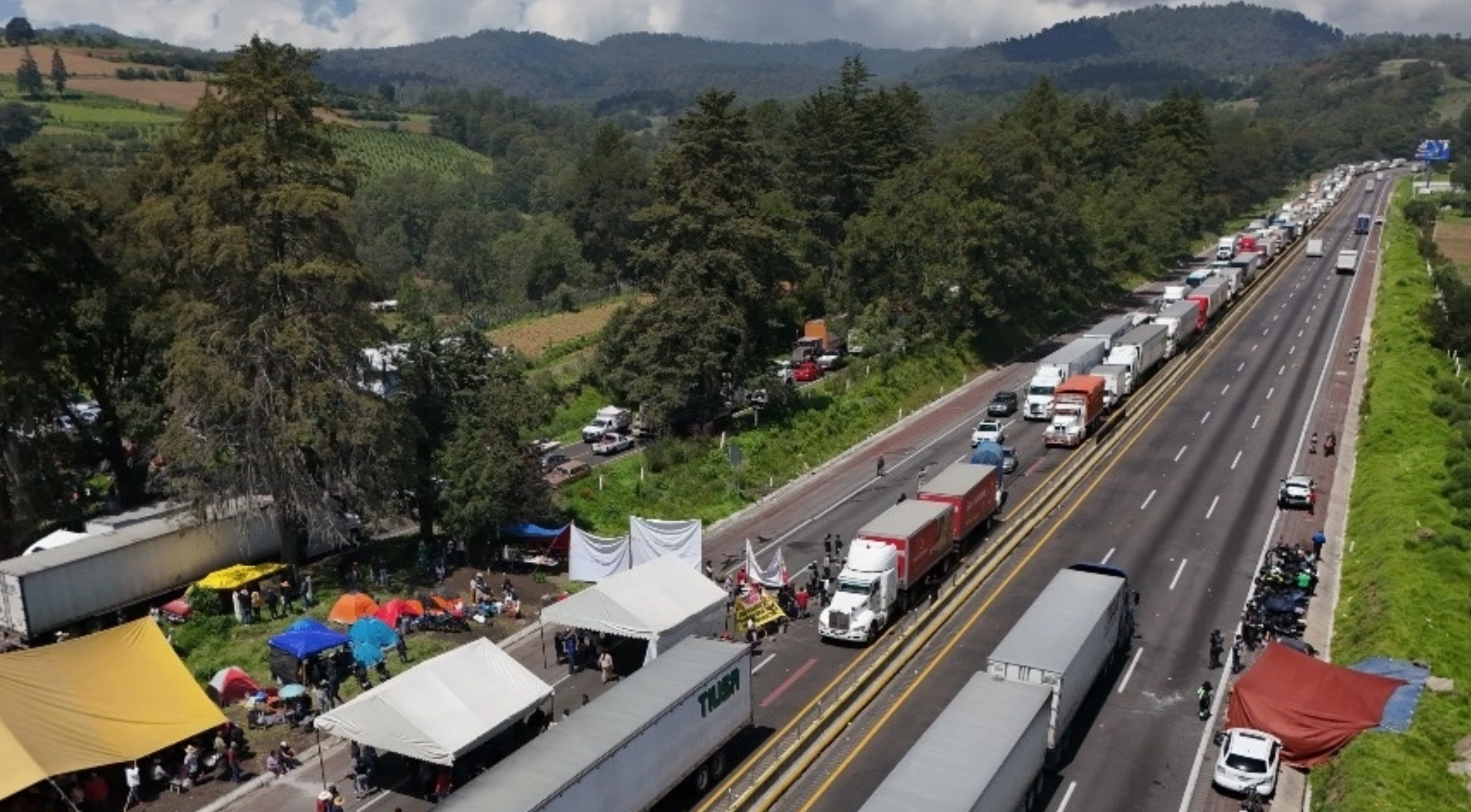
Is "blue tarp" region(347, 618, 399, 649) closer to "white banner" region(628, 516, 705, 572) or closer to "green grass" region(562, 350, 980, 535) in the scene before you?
"white banner" region(628, 516, 705, 572)

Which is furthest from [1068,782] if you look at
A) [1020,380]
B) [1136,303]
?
[1136,303]

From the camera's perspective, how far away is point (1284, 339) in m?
86.8

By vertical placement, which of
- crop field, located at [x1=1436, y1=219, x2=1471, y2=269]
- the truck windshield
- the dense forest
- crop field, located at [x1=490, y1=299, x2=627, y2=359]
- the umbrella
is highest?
the dense forest

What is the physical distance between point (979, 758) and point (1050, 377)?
155 ft

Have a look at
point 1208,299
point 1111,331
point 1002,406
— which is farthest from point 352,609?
point 1208,299

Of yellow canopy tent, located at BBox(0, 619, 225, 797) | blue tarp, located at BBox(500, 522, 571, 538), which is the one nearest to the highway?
yellow canopy tent, located at BBox(0, 619, 225, 797)

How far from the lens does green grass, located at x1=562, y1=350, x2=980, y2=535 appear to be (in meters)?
54.5

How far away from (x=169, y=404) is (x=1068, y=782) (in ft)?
113

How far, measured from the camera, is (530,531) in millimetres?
45750

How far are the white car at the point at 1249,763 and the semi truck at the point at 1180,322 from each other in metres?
55.0

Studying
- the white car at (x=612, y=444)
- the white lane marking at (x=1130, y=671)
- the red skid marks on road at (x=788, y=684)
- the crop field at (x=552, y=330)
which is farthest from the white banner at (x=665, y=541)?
the crop field at (x=552, y=330)

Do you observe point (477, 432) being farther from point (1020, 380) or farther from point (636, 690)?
point (1020, 380)

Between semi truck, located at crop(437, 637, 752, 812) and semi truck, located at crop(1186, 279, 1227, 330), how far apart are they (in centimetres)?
6867

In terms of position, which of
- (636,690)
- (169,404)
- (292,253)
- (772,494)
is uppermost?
(292,253)
